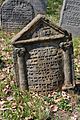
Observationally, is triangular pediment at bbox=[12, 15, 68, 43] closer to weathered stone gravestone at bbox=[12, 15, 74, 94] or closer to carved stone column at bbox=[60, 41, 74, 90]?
weathered stone gravestone at bbox=[12, 15, 74, 94]

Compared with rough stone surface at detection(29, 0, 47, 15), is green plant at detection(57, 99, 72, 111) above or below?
below

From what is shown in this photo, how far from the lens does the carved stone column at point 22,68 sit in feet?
20.3

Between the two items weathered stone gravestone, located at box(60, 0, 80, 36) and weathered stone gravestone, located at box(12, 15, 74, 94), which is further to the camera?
weathered stone gravestone, located at box(60, 0, 80, 36)

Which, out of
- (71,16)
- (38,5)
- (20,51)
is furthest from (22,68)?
(38,5)

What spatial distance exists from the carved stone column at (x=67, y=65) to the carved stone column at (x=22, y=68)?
0.64 m

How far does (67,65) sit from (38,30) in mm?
810

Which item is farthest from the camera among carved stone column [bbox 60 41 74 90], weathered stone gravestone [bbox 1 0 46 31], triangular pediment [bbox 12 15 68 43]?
weathered stone gravestone [bbox 1 0 46 31]

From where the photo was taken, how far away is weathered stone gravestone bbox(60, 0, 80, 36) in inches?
362

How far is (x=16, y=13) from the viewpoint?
394 inches

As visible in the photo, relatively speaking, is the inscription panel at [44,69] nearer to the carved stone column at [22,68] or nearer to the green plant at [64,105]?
the carved stone column at [22,68]

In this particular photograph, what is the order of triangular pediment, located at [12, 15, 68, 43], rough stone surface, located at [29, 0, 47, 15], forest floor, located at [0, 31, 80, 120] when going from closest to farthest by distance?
forest floor, located at [0, 31, 80, 120] < triangular pediment, located at [12, 15, 68, 43] < rough stone surface, located at [29, 0, 47, 15]

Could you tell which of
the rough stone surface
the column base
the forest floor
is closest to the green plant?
the forest floor

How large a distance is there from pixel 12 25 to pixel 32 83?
384 cm

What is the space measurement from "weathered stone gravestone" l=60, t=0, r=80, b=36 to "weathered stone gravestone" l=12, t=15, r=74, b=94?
9.94 ft
